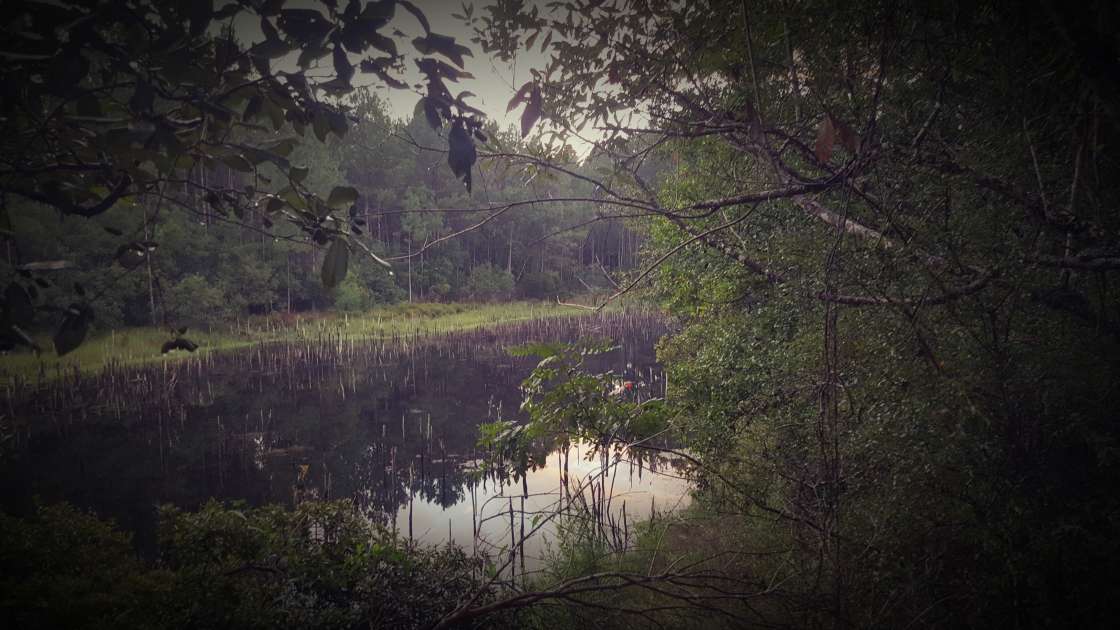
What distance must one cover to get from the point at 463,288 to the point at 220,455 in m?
28.5

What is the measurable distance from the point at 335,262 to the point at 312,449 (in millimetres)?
10067

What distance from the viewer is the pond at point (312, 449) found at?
24.4 ft

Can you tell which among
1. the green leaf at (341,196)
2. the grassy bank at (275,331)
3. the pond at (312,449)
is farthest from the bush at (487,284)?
the green leaf at (341,196)

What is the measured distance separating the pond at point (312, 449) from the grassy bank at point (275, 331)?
1450mm

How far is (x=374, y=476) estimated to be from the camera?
9.00 meters

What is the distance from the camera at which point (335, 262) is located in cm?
165

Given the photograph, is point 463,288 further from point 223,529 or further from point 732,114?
point 732,114

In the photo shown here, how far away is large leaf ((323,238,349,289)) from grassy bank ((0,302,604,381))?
1022 cm

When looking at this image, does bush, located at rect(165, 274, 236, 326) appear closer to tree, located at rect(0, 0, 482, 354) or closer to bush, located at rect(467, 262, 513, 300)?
bush, located at rect(467, 262, 513, 300)

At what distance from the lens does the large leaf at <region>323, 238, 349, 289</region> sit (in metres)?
1.62

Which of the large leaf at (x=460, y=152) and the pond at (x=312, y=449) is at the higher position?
the large leaf at (x=460, y=152)

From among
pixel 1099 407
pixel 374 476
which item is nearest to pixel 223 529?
pixel 374 476

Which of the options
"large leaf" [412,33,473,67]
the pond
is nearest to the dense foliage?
the pond

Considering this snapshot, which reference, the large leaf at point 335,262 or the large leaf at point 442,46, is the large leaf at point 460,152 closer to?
the large leaf at point 442,46
